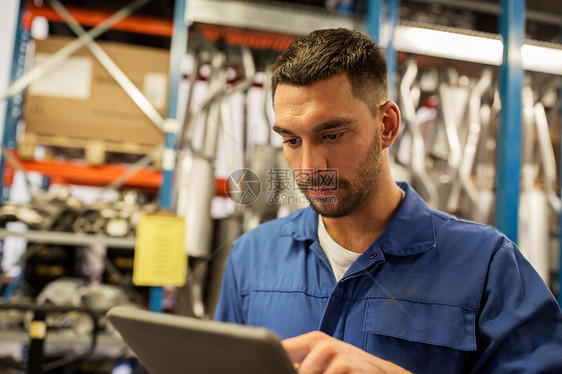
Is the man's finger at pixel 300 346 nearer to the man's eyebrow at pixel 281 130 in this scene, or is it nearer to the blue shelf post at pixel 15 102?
the man's eyebrow at pixel 281 130

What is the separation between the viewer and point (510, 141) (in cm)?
181

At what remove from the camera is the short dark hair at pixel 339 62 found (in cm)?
79

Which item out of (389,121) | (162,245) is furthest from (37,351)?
(389,121)

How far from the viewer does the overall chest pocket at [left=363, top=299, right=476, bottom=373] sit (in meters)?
0.79

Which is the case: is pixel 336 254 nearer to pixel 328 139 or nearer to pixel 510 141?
pixel 328 139

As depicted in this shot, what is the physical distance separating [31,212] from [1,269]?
0.74 metres

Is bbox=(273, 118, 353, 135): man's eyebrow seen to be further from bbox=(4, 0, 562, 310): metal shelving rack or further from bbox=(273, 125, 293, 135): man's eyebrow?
bbox=(4, 0, 562, 310): metal shelving rack

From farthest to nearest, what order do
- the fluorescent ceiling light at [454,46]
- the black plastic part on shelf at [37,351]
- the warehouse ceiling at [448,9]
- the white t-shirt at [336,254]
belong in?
the warehouse ceiling at [448,9] → the black plastic part on shelf at [37,351] → the fluorescent ceiling light at [454,46] → the white t-shirt at [336,254]

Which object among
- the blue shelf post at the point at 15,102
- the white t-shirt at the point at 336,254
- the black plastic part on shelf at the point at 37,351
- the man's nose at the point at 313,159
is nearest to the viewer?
the man's nose at the point at 313,159

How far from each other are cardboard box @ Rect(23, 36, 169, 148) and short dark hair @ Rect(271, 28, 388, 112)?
1.75 metres

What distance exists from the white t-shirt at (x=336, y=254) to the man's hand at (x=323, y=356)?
0.97ft

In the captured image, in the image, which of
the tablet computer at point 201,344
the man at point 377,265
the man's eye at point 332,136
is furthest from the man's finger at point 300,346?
the man's eye at point 332,136

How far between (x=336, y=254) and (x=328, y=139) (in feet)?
0.93

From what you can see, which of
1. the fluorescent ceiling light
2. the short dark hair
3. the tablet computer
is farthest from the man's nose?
the fluorescent ceiling light
